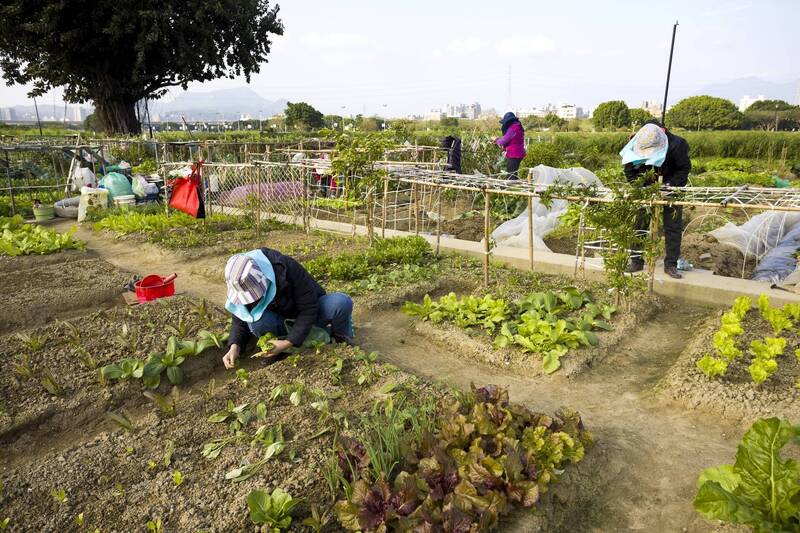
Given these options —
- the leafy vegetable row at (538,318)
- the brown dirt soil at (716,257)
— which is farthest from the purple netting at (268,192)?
the brown dirt soil at (716,257)

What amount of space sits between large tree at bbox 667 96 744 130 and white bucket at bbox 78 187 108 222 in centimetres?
3631

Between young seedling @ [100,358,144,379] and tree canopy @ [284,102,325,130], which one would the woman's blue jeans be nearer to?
young seedling @ [100,358,144,379]

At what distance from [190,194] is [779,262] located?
8.24 m

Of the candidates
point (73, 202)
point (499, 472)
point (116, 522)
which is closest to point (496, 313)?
point (499, 472)

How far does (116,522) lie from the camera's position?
7.29 feet

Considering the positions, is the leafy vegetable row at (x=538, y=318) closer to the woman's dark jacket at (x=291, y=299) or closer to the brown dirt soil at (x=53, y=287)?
the woman's dark jacket at (x=291, y=299)

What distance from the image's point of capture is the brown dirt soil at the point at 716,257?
6273 millimetres

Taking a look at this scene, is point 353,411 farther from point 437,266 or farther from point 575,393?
point 437,266

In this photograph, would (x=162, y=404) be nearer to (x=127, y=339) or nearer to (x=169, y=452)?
(x=169, y=452)

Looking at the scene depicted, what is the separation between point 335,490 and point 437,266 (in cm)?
419

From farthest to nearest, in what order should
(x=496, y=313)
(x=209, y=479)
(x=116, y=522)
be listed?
(x=496, y=313) → (x=209, y=479) → (x=116, y=522)

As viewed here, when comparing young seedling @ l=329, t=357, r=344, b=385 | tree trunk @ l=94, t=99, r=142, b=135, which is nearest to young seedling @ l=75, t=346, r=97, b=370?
young seedling @ l=329, t=357, r=344, b=385

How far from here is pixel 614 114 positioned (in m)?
34.2

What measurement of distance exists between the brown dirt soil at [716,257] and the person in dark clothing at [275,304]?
4861 mm
